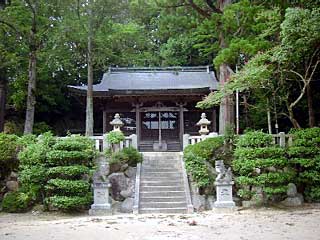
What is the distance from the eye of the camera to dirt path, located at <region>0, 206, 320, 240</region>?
6.96 m

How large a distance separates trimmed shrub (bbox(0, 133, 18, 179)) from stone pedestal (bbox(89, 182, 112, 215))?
2.91 meters

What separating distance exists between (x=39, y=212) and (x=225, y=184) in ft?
17.8

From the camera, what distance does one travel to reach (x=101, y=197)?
34.4 feet

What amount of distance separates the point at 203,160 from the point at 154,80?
10982 mm

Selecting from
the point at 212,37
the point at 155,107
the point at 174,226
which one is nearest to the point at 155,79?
the point at 155,107

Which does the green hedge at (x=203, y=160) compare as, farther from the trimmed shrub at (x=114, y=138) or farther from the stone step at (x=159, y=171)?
the trimmed shrub at (x=114, y=138)

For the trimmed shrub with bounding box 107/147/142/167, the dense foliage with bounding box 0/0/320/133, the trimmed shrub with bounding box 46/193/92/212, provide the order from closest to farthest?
the trimmed shrub with bounding box 46/193/92/212 → the dense foliage with bounding box 0/0/320/133 → the trimmed shrub with bounding box 107/147/142/167

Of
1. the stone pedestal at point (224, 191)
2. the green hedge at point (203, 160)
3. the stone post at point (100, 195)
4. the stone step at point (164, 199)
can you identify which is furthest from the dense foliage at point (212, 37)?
the stone post at point (100, 195)

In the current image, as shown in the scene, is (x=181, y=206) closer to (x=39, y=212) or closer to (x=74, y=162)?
(x=74, y=162)

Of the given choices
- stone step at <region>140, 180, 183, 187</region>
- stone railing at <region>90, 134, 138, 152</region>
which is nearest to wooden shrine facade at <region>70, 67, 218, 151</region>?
stone railing at <region>90, 134, 138, 152</region>

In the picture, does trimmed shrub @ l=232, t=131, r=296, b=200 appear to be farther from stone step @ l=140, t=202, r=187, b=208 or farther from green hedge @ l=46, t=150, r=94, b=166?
green hedge @ l=46, t=150, r=94, b=166

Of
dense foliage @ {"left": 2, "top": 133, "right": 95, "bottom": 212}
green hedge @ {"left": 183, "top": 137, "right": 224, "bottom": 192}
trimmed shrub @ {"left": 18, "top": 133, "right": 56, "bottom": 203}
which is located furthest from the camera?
green hedge @ {"left": 183, "top": 137, "right": 224, "bottom": 192}

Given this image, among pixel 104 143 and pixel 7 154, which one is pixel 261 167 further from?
pixel 7 154

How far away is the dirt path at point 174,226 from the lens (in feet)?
22.8
